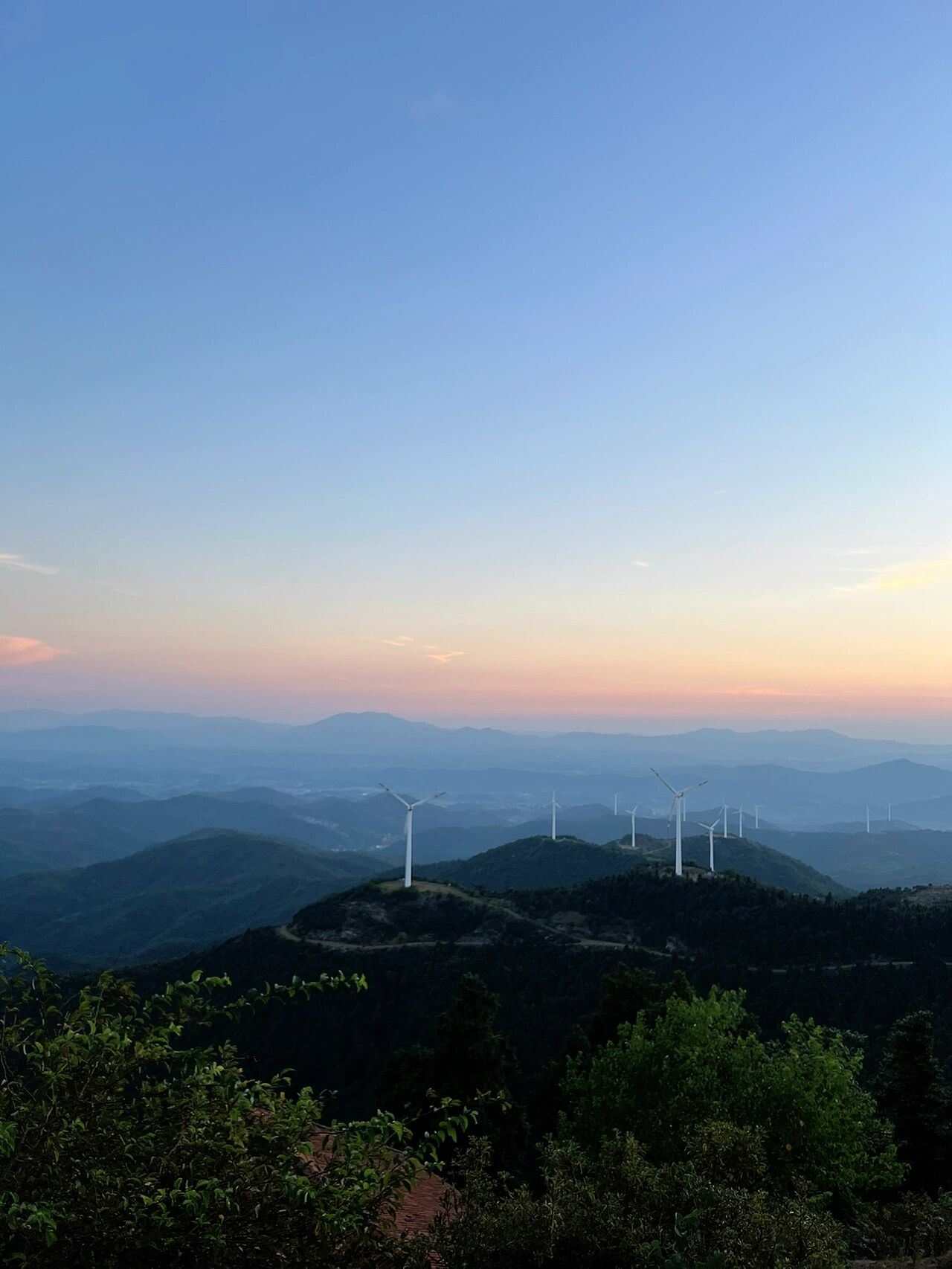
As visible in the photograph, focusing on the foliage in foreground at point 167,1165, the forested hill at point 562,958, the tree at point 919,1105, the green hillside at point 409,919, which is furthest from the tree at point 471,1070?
the green hillside at point 409,919

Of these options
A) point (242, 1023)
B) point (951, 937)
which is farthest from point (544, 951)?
Result: point (951, 937)

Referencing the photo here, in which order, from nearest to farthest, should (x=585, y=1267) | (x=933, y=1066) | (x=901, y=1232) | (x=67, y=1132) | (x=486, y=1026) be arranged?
(x=67, y=1132) → (x=585, y=1267) → (x=901, y=1232) → (x=933, y=1066) → (x=486, y=1026)

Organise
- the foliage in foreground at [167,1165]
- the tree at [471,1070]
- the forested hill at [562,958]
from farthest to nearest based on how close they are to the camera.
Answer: the forested hill at [562,958] < the tree at [471,1070] < the foliage in foreground at [167,1165]

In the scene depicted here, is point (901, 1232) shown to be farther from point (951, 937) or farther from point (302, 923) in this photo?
point (302, 923)

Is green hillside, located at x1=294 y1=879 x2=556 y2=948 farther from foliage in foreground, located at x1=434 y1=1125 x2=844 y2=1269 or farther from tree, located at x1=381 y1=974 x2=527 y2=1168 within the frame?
foliage in foreground, located at x1=434 y1=1125 x2=844 y2=1269

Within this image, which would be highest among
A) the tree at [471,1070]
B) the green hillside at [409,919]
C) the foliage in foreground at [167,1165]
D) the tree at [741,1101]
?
the foliage in foreground at [167,1165]

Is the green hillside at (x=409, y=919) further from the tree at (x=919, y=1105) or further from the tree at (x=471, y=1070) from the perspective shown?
the tree at (x=919, y=1105)

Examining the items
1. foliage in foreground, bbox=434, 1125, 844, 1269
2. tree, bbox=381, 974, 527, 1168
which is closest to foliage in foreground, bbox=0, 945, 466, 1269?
foliage in foreground, bbox=434, 1125, 844, 1269
